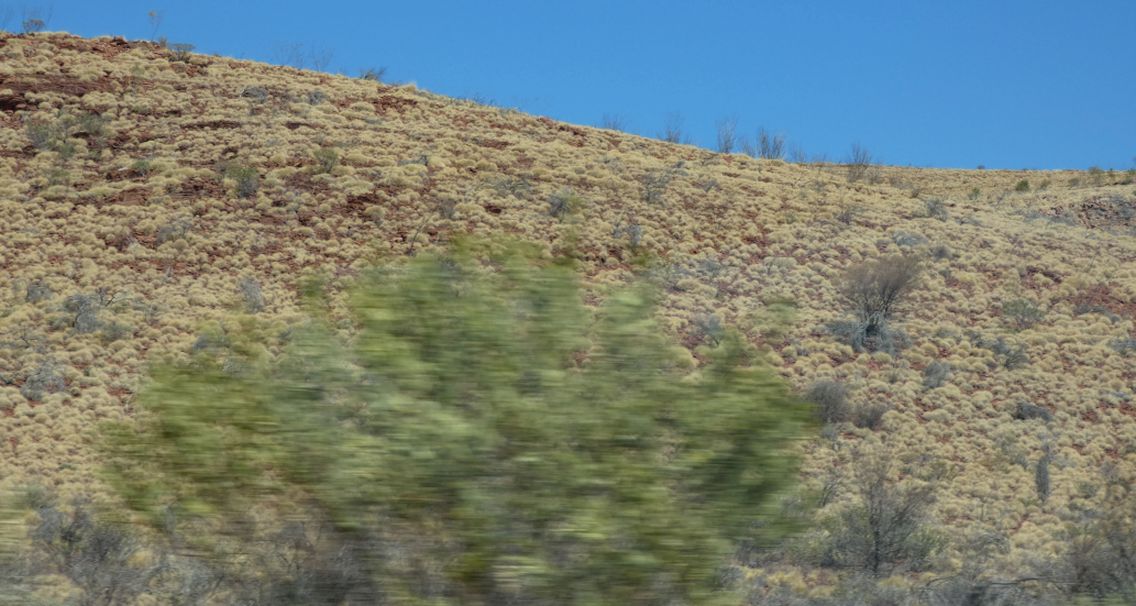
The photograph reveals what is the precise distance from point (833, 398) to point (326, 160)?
747 inches

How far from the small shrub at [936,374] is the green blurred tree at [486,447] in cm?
2522

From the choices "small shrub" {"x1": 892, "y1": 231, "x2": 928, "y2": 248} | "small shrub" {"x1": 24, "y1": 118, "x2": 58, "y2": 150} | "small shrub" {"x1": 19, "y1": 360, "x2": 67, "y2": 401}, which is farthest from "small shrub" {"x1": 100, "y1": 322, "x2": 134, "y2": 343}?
"small shrub" {"x1": 892, "y1": 231, "x2": 928, "y2": 248}

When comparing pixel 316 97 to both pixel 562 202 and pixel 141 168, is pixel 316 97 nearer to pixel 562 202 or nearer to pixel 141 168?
pixel 141 168

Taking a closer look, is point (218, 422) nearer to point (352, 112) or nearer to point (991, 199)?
point (352, 112)

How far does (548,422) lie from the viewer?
27.6 feet

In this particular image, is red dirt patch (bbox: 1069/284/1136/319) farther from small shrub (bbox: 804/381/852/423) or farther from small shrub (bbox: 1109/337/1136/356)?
small shrub (bbox: 804/381/852/423)

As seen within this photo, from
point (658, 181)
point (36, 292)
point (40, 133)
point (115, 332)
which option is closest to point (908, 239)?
point (658, 181)

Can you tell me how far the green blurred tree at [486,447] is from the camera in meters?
8.23

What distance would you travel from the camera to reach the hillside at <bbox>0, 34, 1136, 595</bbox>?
2900cm

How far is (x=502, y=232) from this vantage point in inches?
1405

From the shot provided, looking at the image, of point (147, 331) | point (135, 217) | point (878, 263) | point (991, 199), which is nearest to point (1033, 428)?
point (878, 263)

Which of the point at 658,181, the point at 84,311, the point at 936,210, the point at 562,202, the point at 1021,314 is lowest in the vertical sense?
the point at 84,311

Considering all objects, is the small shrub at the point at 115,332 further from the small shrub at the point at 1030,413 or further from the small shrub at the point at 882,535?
the small shrub at the point at 1030,413

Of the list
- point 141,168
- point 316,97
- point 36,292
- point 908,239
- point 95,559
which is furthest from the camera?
point 316,97
